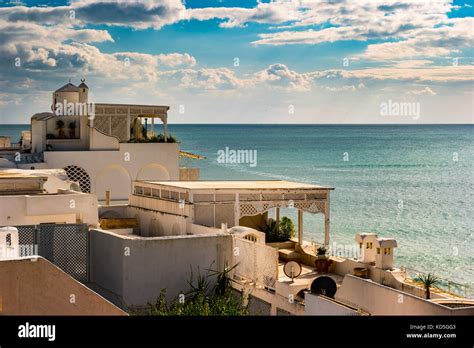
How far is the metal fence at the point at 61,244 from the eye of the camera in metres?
19.3

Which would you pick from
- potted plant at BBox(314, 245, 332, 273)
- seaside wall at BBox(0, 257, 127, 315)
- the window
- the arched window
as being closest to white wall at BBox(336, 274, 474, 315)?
seaside wall at BBox(0, 257, 127, 315)

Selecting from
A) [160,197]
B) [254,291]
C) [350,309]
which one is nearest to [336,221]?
[160,197]

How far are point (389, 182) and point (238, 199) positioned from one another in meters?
81.3

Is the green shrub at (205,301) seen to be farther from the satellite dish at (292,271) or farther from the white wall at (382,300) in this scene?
the white wall at (382,300)

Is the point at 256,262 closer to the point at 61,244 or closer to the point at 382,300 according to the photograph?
the point at 61,244

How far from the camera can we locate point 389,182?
10375 cm

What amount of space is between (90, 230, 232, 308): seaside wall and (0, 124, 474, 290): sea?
5.94 meters

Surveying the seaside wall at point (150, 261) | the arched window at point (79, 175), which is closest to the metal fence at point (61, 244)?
the seaside wall at point (150, 261)

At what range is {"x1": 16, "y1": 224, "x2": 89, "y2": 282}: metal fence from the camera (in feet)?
63.4

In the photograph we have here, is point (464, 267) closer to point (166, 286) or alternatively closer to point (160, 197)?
point (160, 197)

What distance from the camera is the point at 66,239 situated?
19.9 meters

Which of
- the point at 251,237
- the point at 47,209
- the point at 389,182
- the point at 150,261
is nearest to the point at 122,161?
the point at 47,209
